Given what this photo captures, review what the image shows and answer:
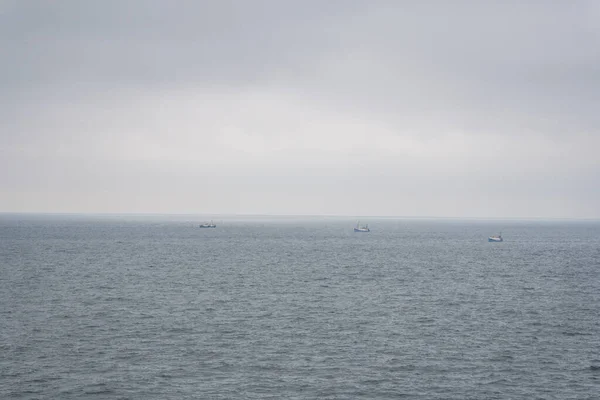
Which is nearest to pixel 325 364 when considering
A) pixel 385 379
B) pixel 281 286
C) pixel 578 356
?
pixel 385 379

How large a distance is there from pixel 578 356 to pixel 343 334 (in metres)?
20.9

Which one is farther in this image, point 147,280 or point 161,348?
point 147,280

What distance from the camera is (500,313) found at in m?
65.2

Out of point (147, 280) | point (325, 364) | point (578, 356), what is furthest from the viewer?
point (147, 280)

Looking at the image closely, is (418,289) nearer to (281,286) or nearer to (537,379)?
(281,286)

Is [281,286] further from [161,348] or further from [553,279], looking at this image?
[553,279]

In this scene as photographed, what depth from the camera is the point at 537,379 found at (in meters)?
40.8

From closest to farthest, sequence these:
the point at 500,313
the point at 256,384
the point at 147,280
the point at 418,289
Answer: the point at 256,384, the point at 500,313, the point at 418,289, the point at 147,280

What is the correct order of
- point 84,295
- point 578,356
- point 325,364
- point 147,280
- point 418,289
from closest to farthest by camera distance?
point 325,364, point 578,356, point 84,295, point 418,289, point 147,280

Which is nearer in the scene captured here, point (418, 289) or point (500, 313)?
point (500, 313)

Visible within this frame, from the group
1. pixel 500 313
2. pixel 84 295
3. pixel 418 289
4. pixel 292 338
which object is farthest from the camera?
pixel 418 289

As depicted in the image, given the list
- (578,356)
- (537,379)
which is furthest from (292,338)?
(578,356)

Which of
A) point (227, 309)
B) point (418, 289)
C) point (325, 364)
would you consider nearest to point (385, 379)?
point (325, 364)

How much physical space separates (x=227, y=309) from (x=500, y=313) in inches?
1311
